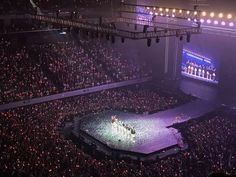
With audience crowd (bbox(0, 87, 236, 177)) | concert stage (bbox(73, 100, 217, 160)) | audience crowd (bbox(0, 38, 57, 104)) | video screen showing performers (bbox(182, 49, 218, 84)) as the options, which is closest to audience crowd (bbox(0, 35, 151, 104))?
audience crowd (bbox(0, 38, 57, 104))

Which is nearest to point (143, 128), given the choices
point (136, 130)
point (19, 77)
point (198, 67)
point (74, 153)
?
point (136, 130)

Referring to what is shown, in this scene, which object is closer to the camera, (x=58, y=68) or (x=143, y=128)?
(x=143, y=128)

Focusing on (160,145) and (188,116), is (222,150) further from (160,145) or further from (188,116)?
(188,116)

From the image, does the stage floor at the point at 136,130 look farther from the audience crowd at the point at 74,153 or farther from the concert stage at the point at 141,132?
the audience crowd at the point at 74,153

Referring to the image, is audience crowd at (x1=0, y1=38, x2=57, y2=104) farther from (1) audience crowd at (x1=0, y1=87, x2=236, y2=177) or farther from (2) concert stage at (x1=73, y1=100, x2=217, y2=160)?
(2) concert stage at (x1=73, y1=100, x2=217, y2=160)

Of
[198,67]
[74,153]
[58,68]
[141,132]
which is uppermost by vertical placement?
[58,68]

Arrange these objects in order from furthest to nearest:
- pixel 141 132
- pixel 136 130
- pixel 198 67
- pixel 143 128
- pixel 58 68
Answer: pixel 198 67
pixel 58 68
pixel 143 128
pixel 136 130
pixel 141 132

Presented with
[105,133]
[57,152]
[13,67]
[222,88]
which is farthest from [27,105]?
[222,88]

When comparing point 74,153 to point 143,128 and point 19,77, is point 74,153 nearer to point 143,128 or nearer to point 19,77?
point 143,128
